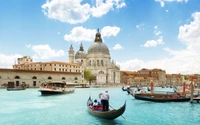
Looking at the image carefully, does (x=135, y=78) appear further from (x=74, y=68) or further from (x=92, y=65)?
(x=74, y=68)

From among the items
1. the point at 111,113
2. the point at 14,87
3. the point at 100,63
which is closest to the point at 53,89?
the point at 111,113

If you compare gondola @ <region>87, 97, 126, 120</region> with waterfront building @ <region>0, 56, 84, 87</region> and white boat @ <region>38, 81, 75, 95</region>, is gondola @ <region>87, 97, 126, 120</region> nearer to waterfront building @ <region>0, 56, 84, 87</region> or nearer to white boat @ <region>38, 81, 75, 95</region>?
white boat @ <region>38, 81, 75, 95</region>

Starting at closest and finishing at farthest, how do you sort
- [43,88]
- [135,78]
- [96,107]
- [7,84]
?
[96,107] → [43,88] → [7,84] → [135,78]

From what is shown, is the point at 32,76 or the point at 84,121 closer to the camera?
the point at 84,121

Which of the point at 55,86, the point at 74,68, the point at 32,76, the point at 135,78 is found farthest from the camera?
the point at 135,78

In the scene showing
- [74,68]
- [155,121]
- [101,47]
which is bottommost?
[155,121]

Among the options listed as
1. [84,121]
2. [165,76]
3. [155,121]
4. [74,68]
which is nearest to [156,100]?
[155,121]

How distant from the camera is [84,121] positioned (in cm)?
1204

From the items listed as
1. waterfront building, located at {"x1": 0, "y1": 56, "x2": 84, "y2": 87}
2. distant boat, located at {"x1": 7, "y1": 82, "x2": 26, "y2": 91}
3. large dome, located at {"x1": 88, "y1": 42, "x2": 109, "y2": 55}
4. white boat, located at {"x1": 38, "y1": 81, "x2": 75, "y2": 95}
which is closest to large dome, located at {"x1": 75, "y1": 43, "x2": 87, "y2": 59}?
large dome, located at {"x1": 88, "y1": 42, "x2": 109, "y2": 55}

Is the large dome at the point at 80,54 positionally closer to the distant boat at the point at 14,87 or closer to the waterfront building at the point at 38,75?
the waterfront building at the point at 38,75

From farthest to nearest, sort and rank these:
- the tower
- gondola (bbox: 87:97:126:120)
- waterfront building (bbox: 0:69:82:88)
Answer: the tower
waterfront building (bbox: 0:69:82:88)
gondola (bbox: 87:97:126:120)

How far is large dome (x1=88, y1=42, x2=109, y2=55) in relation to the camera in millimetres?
84562

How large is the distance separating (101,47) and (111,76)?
1142 centimetres

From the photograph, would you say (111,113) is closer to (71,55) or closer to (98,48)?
(98,48)
